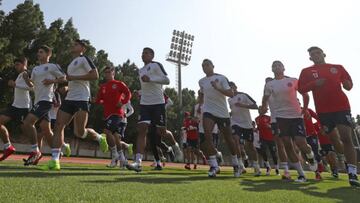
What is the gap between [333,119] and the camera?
699 cm

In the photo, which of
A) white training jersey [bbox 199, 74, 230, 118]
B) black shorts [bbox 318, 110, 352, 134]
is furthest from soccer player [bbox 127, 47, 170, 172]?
black shorts [bbox 318, 110, 352, 134]

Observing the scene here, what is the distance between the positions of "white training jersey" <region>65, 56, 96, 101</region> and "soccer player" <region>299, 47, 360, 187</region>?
13.9 feet

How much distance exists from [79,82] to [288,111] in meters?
4.40

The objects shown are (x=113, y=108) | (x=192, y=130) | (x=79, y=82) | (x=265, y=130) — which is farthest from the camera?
(x=192, y=130)

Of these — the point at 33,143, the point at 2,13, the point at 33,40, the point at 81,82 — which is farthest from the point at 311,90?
the point at 33,40

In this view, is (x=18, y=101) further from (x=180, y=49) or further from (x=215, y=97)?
(x=180, y=49)

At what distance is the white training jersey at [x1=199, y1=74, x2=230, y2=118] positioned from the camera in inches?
321

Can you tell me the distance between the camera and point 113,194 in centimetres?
358

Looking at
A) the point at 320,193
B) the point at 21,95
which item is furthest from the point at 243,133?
the point at 21,95

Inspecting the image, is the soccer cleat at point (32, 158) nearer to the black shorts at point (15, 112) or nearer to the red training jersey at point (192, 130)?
the black shorts at point (15, 112)

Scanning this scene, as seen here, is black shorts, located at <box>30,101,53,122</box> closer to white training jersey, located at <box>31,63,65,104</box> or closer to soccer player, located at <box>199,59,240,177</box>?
white training jersey, located at <box>31,63,65,104</box>

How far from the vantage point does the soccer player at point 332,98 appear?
22.4 ft

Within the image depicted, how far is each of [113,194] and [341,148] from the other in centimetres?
523

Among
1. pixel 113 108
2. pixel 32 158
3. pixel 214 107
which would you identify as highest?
pixel 113 108
